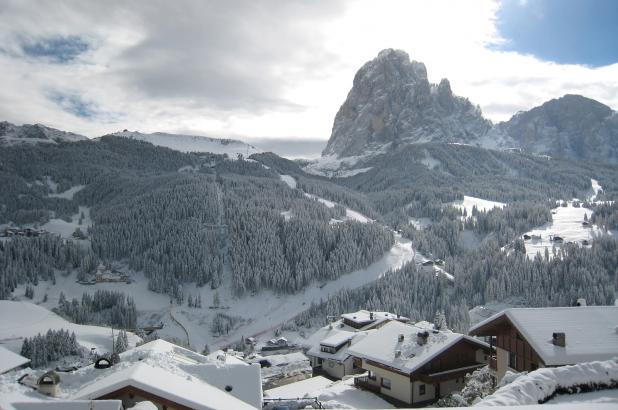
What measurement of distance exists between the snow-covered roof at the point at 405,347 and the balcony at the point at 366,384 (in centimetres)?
203

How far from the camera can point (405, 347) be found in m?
38.4

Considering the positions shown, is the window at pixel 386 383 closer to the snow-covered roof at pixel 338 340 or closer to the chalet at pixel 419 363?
the chalet at pixel 419 363

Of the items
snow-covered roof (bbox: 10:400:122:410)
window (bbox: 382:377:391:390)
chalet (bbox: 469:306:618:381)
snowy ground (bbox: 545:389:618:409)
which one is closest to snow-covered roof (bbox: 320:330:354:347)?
window (bbox: 382:377:391:390)

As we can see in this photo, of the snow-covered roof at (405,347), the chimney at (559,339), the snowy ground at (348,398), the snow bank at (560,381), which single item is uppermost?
the snow bank at (560,381)

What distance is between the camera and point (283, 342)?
3752 inches

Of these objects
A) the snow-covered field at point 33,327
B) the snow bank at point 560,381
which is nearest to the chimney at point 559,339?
the snow bank at point 560,381

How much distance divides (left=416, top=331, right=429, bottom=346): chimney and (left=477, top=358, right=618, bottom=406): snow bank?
873 inches

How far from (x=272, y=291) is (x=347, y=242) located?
100 feet

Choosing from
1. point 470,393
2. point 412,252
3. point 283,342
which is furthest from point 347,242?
point 470,393

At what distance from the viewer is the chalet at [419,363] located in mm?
36375

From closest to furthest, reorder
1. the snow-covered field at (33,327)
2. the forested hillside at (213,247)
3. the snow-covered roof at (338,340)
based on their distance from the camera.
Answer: the snow-covered roof at (338,340) < the snow-covered field at (33,327) < the forested hillside at (213,247)

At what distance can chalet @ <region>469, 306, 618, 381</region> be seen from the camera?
23.8 m

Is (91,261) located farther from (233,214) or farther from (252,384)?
(252,384)

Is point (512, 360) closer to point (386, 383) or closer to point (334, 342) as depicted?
point (386, 383)
